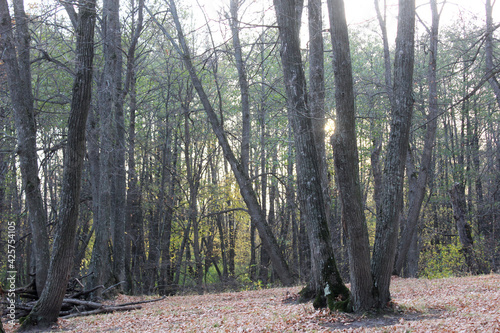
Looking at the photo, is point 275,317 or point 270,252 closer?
point 275,317

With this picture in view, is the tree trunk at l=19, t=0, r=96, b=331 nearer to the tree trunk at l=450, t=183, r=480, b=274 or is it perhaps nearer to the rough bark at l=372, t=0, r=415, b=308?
the rough bark at l=372, t=0, r=415, b=308

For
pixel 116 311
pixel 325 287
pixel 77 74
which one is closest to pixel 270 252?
pixel 116 311

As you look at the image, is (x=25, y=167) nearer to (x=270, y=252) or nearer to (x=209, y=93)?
(x=270, y=252)

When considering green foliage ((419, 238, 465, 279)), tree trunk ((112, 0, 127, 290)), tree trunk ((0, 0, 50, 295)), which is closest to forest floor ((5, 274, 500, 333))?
tree trunk ((0, 0, 50, 295))

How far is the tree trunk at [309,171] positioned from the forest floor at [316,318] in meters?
0.47

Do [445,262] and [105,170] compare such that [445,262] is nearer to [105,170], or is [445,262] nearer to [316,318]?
[316,318]

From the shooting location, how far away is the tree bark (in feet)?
19.2

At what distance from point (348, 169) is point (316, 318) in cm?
231

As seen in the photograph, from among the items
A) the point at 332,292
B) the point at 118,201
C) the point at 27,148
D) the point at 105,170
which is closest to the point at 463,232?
the point at 332,292

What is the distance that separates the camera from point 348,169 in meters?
5.96

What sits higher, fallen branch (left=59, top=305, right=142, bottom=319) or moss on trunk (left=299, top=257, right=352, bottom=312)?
moss on trunk (left=299, top=257, right=352, bottom=312)

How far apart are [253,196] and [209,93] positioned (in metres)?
7.55

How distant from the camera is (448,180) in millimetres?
22250

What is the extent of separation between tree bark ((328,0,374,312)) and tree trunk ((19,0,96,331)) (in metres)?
4.30
